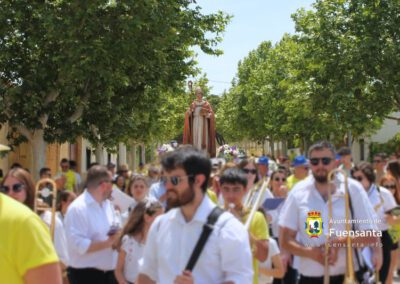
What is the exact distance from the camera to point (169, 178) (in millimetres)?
3582

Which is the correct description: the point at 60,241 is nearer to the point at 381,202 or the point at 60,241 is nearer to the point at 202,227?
the point at 202,227

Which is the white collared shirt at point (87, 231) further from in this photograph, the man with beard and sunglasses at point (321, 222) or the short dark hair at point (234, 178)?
the man with beard and sunglasses at point (321, 222)

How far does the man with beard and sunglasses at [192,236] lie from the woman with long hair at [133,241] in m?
2.44

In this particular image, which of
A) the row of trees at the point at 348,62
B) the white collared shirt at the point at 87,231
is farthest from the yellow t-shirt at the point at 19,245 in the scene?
the row of trees at the point at 348,62

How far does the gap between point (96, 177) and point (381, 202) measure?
331 cm

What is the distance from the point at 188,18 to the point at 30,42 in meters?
5.28

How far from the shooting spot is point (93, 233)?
20.9ft

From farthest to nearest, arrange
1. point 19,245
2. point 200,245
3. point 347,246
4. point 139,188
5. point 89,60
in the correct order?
1. point 89,60
2. point 139,188
3. point 347,246
4. point 200,245
5. point 19,245

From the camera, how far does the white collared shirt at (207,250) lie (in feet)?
11.3

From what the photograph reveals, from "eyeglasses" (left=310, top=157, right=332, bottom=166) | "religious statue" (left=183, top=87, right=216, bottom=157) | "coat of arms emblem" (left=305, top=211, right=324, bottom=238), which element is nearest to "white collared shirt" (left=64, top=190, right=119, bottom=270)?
"coat of arms emblem" (left=305, top=211, right=324, bottom=238)

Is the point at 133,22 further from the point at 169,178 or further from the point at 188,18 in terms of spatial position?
A: the point at 169,178

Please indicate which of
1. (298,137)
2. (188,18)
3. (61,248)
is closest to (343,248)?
(61,248)

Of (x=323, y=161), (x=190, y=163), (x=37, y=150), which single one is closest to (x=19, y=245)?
(x=190, y=163)

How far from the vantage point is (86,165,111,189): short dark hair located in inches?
256
